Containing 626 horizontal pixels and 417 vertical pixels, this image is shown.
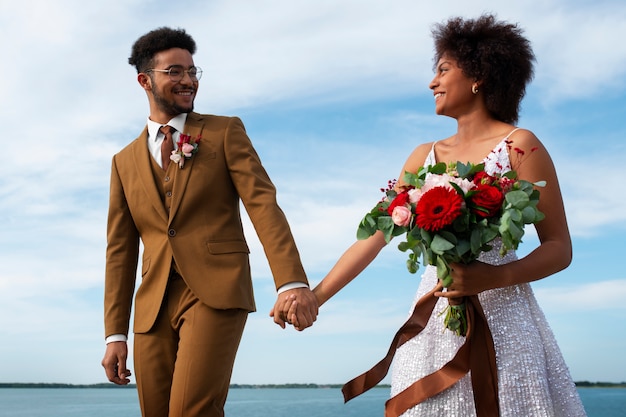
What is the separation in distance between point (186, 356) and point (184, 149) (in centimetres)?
112

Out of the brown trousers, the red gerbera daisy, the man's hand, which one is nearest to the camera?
the red gerbera daisy

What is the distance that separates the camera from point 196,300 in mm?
4246

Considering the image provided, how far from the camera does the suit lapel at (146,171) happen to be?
14.6 ft

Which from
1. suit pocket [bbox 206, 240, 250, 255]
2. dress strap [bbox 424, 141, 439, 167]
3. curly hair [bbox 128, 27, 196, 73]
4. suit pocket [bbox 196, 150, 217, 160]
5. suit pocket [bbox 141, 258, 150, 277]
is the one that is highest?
curly hair [bbox 128, 27, 196, 73]

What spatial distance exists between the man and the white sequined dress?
0.66 meters

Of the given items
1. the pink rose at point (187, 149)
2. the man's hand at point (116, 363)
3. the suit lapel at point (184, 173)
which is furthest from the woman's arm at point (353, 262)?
the man's hand at point (116, 363)

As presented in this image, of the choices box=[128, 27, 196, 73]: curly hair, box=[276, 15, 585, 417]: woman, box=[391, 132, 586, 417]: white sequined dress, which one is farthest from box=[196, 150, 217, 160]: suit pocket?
box=[391, 132, 586, 417]: white sequined dress

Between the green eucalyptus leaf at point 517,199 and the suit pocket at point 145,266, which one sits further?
the suit pocket at point 145,266

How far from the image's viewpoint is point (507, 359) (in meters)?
3.48

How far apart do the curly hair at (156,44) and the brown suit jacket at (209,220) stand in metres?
0.39

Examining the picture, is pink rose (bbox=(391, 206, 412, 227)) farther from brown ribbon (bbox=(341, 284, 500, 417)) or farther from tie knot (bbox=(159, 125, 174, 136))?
tie knot (bbox=(159, 125, 174, 136))

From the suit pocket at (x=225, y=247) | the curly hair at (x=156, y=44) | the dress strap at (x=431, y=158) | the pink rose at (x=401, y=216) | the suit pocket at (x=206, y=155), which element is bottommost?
the pink rose at (x=401, y=216)

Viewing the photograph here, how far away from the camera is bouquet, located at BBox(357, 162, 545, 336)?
3.16 metres

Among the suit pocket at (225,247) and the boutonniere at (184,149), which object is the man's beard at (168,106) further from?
the suit pocket at (225,247)
